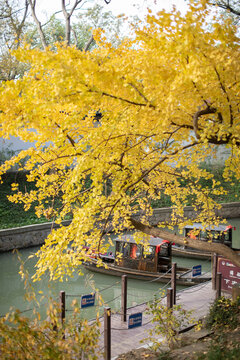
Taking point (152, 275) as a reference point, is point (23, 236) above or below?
above

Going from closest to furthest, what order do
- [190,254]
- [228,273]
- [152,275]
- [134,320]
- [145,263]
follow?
[134,320], [228,273], [152,275], [145,263], [190,254]

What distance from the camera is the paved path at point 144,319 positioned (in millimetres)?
6773

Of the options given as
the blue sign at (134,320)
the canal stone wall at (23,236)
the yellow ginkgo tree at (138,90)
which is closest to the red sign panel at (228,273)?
the blue sign at (134,320)

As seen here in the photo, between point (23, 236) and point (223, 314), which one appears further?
point (23, 236)

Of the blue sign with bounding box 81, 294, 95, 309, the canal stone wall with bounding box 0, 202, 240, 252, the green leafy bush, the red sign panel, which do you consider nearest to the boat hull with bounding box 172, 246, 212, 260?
the red sign panel

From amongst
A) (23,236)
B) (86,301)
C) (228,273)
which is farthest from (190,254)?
(86,301)

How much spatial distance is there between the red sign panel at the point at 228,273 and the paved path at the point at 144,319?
44cm

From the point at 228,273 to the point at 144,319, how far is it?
271 centimetres

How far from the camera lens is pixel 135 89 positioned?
4074mm

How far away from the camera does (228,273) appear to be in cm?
936

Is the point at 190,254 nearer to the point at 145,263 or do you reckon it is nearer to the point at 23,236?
the point at 145,263

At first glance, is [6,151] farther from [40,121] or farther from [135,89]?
[135,89]

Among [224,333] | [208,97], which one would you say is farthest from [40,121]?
[224,333]

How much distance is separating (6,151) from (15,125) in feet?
50.6
